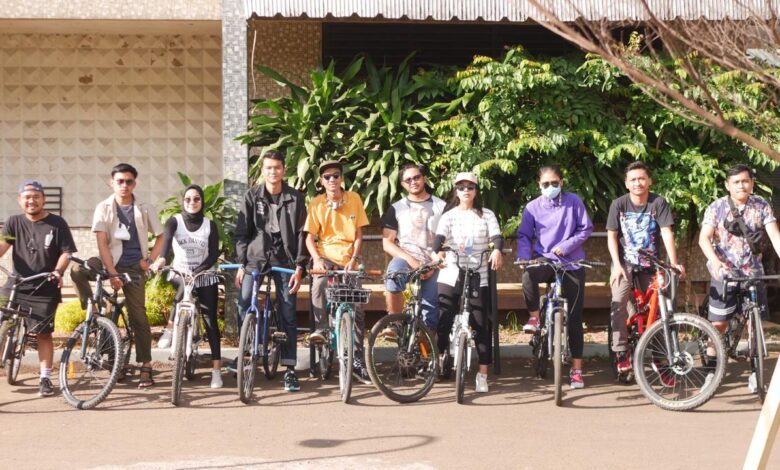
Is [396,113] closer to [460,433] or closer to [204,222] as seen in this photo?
[204,222]

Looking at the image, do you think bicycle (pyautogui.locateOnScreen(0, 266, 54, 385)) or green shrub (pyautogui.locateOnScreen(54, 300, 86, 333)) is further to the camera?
green shrub (pyautogui.locateOnScreen(54, 300, 86, 333))

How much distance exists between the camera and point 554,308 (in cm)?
835

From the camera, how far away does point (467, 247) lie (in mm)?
8672

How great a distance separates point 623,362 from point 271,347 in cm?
316

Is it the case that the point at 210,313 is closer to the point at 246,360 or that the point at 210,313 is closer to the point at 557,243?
the point at 246,360

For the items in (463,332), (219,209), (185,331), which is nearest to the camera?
(463,332)

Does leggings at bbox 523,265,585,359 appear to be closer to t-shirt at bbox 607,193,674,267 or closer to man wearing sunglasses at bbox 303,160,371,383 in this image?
t-shirt at bbox 607,193,674,267

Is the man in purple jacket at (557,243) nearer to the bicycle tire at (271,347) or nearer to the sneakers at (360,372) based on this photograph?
the sneakers at (360,372)

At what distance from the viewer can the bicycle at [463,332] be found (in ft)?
26.2

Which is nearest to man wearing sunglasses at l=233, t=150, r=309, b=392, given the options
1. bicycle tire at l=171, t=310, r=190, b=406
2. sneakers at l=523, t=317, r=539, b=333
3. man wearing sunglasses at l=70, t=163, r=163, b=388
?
bicycle tire at l=171, t=310, r=190, b=406

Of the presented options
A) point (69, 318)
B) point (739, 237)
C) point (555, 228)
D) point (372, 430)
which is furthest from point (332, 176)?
point (69, 318)

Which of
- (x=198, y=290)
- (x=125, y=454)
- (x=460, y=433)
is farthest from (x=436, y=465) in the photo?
(x=198, y=290)

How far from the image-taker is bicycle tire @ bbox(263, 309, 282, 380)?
8562 millimetres

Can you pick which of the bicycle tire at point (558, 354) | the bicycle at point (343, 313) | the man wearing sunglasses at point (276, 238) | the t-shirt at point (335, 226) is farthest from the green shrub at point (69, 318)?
A: the bicycle tire at point (558, 354)
